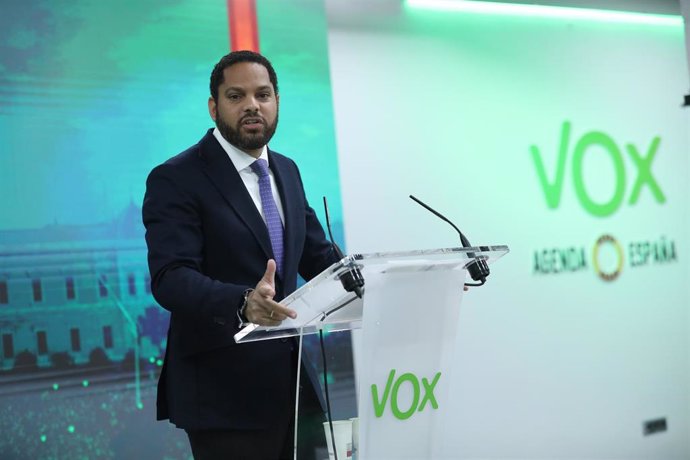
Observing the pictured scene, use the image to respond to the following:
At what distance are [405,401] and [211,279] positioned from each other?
1.67 ft

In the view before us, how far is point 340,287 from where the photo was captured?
5.40 feet

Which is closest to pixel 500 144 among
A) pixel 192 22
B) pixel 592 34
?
pixel 592 34

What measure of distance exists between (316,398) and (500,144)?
301cm

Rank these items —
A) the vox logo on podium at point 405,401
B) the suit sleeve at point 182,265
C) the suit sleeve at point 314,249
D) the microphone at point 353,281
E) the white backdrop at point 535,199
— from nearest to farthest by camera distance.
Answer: the microphone at point 353,281
the vox logo on podium at point 405,401
the suit sleeve at point 182,265
the suit sleeve at point 314,249
the white backdrop at point 535,199

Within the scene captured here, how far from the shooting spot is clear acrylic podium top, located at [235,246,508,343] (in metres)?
1.58

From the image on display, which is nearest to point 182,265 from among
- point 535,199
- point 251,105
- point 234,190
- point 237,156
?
point 234,190

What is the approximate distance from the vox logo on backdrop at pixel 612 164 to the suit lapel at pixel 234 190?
119 inches

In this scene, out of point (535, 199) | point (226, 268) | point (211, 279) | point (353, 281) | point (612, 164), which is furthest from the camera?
point (612, 164)

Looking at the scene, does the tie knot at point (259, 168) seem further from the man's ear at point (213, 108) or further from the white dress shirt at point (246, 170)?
the man's ear at point (213, 108)

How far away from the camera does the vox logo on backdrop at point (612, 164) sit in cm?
488

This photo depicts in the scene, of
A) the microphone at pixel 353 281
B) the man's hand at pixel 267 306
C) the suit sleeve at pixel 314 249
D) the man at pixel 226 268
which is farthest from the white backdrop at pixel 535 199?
the microphone at pixel 353 281

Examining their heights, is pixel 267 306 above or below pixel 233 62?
below

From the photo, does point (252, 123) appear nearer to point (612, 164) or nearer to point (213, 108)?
point (213, 108)

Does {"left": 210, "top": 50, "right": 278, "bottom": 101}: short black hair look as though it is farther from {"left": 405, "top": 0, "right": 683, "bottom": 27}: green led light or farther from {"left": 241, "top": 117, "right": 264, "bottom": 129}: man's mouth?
{"left": 405, "top": 0, "right": 683, "bottom": 27}: green led light
